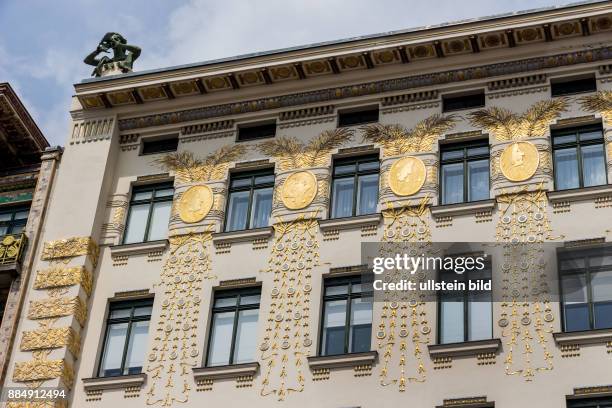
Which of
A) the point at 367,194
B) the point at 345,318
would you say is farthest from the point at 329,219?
the point at 345,318

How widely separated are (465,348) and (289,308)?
4.33 m

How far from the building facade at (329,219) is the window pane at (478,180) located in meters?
0.04

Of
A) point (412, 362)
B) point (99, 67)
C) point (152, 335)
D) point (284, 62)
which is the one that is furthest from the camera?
point (99, 67)

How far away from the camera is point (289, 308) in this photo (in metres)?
27.8

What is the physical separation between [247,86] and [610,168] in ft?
32.4

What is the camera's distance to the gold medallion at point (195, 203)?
1196 inches

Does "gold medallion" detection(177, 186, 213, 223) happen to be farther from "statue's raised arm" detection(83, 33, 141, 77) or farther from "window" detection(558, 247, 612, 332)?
"window" detection(558, 247, 612, 332)

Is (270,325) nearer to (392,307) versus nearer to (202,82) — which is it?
(392,307)

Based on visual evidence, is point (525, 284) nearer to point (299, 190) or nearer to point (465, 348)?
point (465, 348)

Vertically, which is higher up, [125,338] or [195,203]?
[195,203]

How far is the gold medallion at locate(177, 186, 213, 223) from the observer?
30.4 m

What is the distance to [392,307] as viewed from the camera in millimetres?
27078

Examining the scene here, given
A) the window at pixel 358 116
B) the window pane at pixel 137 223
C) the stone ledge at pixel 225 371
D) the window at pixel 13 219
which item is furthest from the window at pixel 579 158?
the window at pixel 13 219

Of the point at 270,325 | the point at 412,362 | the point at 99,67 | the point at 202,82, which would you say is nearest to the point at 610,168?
the point at 412,362
